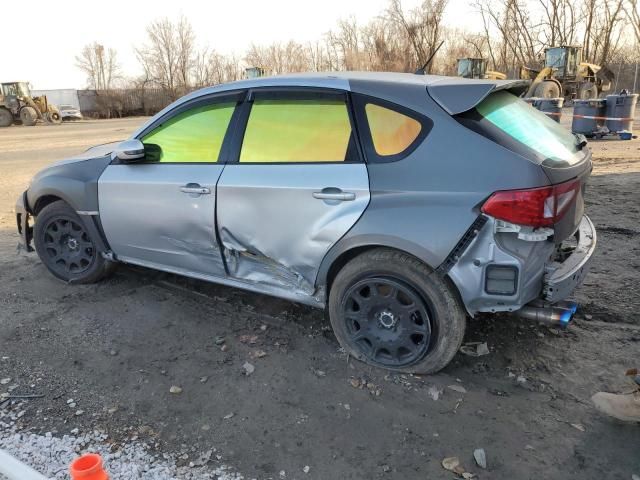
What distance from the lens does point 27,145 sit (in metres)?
20.6

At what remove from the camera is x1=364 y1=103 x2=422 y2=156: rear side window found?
9.69ft

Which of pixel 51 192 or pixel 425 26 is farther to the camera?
pixel 425 26

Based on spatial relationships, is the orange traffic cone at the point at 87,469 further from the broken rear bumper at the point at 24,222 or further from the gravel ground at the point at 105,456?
the broken rear bumper at the point at 24,222

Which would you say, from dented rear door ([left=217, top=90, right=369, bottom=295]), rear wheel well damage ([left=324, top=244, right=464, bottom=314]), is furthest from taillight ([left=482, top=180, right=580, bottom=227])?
dented rear door ([left=217, top=90, right=369, bottom=295])

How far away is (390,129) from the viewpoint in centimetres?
302

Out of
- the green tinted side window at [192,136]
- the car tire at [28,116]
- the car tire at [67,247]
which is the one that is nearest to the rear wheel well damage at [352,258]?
the green tinted side window at [192,136]

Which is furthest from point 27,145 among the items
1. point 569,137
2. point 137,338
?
point 569,137

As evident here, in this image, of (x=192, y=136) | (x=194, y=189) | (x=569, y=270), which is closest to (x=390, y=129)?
(x=569, y=270)

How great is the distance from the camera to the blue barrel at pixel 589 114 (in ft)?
47.8

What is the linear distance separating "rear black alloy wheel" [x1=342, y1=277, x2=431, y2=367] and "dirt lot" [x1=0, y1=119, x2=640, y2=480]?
15 cm

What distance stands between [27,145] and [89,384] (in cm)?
2069

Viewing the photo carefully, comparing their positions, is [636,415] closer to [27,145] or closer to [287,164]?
[287,164]

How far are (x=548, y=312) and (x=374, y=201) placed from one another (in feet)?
3.77

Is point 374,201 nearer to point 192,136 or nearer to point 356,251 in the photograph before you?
point 356,251
